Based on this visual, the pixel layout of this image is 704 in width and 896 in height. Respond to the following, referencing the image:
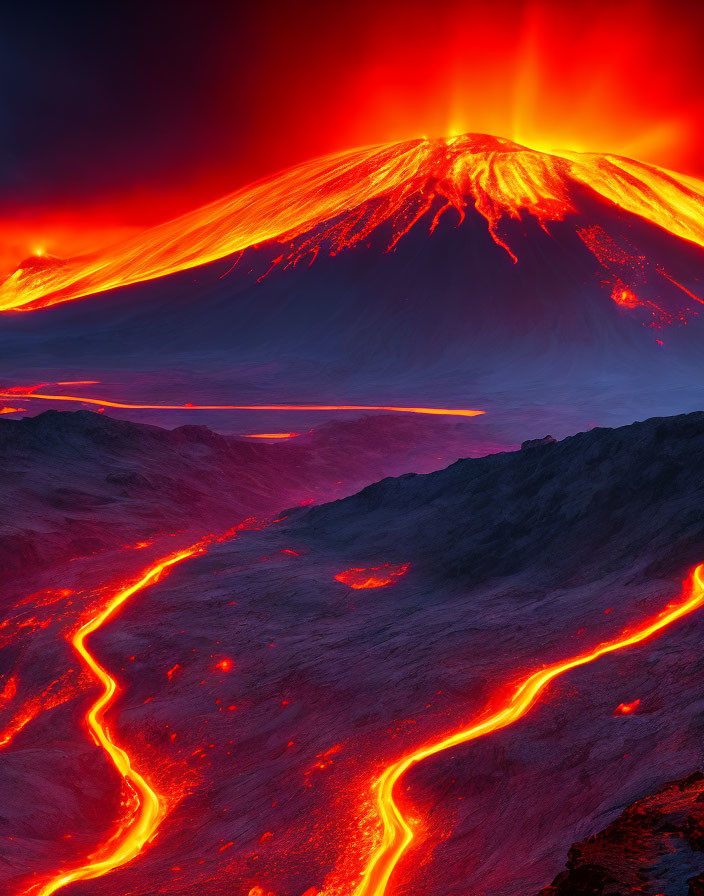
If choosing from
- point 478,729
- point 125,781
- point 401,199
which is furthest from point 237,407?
point 478,729

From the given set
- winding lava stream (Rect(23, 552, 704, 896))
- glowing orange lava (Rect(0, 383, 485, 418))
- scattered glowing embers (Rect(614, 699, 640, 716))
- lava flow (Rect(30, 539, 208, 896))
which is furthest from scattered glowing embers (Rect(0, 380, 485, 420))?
scattered glowing embers (Rect(614, 699, 640, 716))

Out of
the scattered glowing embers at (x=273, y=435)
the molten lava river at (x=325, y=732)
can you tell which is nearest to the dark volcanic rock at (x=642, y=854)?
the molten lava river at (x=325, y=732)

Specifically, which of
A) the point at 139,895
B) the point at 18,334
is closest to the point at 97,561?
the point at 139,895

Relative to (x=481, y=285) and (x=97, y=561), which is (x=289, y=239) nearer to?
(x=481, y=285)

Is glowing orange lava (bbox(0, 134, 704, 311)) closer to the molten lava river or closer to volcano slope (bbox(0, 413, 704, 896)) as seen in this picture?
volcano slope (bbox(0, 413, 704, 896))

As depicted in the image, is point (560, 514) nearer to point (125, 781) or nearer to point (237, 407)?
point (125, 781)


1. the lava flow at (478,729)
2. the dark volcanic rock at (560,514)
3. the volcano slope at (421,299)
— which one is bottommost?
the lava flow at (478,729)

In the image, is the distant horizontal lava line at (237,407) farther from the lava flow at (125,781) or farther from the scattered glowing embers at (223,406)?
the lava flow at (125,781)
